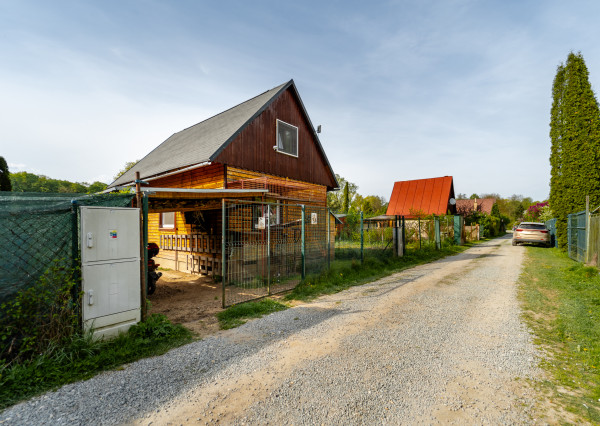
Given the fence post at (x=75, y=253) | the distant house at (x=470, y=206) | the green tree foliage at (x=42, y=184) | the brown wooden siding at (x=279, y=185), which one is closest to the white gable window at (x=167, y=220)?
the brown wooden siding at (x=279, y=185)

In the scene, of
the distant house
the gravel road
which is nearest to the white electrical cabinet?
the gravel road

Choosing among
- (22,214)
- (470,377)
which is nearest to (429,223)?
(470,377)

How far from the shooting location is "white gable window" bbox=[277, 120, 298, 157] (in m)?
12.0

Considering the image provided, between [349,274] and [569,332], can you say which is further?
[349,274]

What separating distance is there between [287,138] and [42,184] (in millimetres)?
61298

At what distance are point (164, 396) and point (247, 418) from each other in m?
0.93

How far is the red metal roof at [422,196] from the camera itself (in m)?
28.0

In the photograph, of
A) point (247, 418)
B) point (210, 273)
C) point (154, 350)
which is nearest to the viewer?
point (247, 418)

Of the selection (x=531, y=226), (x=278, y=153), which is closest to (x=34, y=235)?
(x=278, y=153)

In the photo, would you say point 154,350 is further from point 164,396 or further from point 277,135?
point 277,135

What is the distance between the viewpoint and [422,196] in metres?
29.3

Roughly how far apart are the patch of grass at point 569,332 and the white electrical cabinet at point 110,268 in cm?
504

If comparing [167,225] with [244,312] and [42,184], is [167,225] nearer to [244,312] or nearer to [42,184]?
[244,312]

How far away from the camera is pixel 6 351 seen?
3.10 meters
